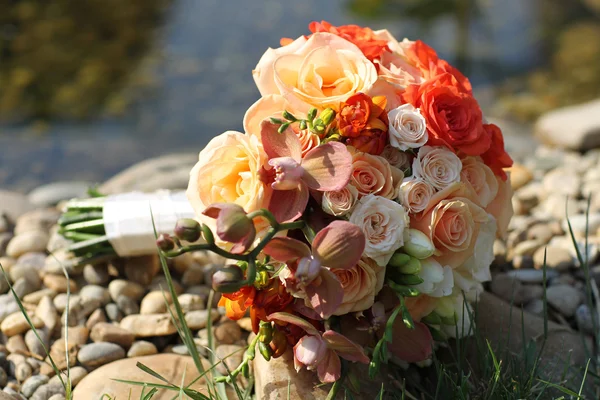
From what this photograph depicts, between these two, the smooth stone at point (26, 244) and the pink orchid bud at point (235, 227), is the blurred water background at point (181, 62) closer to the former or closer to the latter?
the smooth stone at point (26, 244)

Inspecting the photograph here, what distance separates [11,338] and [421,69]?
135cm

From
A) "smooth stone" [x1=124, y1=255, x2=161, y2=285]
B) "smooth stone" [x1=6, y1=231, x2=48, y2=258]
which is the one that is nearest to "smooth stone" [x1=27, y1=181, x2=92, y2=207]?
"smooth stone" [x1=6, y1=231, x2=48, y2=258]

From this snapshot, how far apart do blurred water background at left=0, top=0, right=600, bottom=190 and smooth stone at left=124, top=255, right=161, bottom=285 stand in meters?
1.61

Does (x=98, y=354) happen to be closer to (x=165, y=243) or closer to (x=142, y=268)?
(x=142, y=268)

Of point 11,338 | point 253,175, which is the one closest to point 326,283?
A: point 253,175

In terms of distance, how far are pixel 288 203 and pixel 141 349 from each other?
2.34 ft

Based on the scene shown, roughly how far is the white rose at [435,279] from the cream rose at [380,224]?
10cm

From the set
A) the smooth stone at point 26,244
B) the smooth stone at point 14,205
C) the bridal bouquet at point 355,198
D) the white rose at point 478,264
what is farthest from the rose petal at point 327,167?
the smooth stone at point 14,205

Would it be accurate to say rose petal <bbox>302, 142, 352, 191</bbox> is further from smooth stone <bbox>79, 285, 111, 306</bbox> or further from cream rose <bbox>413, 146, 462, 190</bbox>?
smooth stone <bbox>79, 285, 111, 306</bbox>

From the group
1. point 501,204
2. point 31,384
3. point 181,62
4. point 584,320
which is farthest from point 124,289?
point 181,62

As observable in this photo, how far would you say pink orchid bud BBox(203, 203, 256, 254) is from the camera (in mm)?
1197

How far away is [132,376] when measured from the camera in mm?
1661

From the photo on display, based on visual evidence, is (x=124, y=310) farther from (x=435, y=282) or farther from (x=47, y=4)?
(x=47, y=4)

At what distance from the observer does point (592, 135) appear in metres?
3.29
